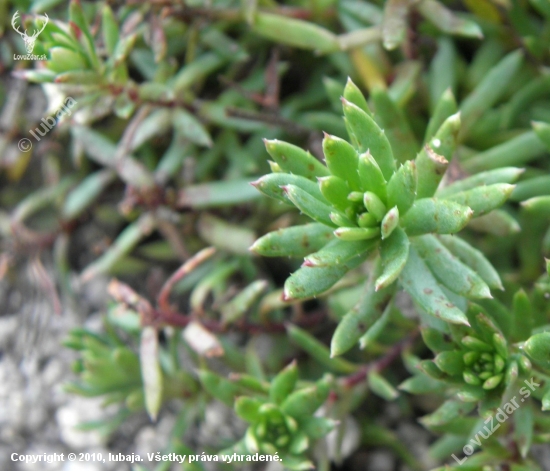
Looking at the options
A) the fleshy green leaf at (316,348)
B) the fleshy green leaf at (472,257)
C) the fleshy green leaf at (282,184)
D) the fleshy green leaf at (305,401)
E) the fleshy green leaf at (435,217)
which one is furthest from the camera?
the fleshy green leaf at (316,348)

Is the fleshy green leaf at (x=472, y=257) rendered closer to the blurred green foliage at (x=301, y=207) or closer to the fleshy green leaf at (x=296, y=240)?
the blurred green foliage at (x=301, y=207)

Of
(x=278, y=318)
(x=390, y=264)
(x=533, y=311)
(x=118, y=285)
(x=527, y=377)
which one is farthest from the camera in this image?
(x=278, y=318)

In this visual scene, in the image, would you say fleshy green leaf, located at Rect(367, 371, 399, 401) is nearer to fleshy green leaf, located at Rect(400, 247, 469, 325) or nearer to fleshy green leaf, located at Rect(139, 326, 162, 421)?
fleshy green leaf, located at Rect(400, 247, 469, 325)

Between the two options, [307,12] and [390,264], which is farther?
[307,12]

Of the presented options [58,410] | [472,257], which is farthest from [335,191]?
[58,410]

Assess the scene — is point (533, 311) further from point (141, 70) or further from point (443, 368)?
point (141, 70)

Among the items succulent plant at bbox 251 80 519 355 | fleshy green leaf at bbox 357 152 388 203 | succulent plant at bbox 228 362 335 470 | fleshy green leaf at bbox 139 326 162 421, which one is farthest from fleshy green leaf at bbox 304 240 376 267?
fleshy green leaf at bbox 139 326 162 421

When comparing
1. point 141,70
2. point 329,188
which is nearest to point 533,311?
point 329,188

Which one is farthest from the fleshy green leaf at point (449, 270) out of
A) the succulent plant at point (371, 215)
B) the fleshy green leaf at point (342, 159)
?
the fleshy green leaf at point (342, 159)

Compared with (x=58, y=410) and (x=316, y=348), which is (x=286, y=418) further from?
(x=58, y=410)
